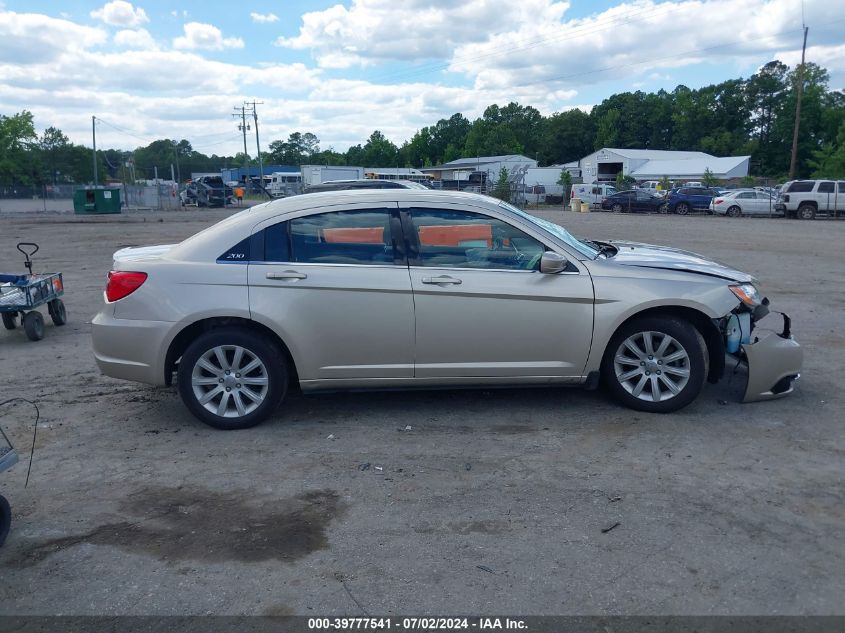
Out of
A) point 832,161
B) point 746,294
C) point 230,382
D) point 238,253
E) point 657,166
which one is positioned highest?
point 832,161

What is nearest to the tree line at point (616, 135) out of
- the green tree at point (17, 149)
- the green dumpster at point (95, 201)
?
the green tree at point (17, 149)

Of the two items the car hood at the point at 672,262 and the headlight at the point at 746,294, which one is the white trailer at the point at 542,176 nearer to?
the car hood at the point at 672,262

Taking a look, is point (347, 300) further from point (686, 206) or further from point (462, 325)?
point (686, 206)

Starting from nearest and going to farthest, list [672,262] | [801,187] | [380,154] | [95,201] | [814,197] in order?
[672,262]
[814,197]
[801,187]
[95,201]
[380,154]

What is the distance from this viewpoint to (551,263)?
540 cm

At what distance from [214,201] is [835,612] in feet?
190

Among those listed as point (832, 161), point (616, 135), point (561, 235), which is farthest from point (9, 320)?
point (616, 135)

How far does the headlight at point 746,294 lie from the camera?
222 inches

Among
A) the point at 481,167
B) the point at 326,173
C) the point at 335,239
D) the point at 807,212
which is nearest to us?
the point at 335,239

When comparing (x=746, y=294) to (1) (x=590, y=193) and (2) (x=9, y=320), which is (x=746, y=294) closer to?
(2) (x=9, y=320)

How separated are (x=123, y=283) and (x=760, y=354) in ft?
16.0

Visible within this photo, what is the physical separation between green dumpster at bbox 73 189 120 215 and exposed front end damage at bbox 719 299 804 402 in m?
43.8

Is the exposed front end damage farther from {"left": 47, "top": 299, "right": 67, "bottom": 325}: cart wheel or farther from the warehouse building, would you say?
the warehouse building

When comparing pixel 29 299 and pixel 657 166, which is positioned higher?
pixel 657 166
